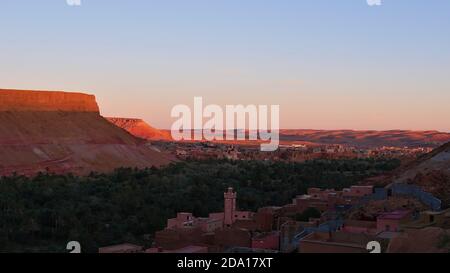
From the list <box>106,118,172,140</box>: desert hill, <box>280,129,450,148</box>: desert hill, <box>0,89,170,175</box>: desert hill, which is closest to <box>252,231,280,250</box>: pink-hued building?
<box>0,89,170,175</box>: desert hill

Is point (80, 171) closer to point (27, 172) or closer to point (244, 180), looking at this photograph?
point (27, 172)

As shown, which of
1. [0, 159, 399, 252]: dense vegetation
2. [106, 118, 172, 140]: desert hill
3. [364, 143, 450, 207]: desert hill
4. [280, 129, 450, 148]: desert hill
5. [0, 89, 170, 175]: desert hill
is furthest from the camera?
[280, 129, 450, 148]: desert hill

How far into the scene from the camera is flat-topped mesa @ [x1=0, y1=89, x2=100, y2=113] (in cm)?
5803

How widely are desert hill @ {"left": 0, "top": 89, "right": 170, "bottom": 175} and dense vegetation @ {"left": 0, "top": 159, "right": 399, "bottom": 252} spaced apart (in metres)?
7.58

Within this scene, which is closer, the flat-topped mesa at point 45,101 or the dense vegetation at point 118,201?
the dense vegetation at point 118,201

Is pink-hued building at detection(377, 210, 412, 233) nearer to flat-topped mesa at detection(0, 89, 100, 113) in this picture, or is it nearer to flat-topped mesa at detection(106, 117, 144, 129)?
flat-topped mesa at detection(0, 89, 100, 113)

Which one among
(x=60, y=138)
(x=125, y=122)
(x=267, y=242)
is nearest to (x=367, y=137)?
(x=125, y=122)

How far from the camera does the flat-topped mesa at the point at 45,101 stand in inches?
2285

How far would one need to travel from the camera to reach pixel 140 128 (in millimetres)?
120500

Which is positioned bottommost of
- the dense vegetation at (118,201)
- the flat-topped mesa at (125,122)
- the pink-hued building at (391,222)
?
the dense vegetation at (118,201)

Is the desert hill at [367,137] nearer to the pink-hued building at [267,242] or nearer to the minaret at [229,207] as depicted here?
the minaret at [229,207]

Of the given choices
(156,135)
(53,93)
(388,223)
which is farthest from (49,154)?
(156,135)

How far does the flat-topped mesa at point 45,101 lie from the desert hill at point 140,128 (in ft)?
154

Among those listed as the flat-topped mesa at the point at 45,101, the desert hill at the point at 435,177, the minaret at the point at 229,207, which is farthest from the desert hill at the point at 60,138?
the desert hill at the point at 435,177
